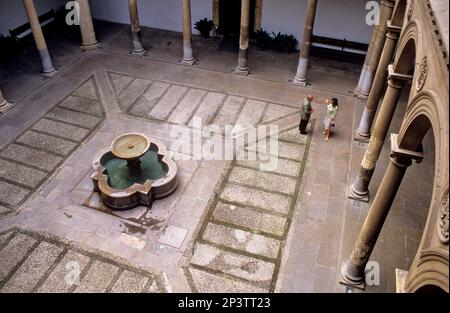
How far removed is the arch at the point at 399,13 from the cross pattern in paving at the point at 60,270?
25.8ft

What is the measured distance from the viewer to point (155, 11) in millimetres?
17203

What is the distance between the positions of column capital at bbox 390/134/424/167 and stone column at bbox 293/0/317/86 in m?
7.69

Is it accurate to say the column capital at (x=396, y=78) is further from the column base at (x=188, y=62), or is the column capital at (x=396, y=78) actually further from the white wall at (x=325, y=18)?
the column base at (x=188, y=62)

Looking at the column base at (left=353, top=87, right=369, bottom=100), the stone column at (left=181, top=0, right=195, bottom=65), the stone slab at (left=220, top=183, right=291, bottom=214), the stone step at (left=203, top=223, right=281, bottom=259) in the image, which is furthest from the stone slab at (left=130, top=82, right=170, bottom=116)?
the column base at (left=353, top=87, right=369, bottom=100)

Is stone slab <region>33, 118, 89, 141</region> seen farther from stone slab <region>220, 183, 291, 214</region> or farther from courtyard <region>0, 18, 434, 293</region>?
stone slab <region>220, 183, 291, 214</region>

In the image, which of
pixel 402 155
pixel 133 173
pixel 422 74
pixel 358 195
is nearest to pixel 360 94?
pixel 358 195

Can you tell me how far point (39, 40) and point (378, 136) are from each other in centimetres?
1143

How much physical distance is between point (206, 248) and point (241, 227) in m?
1.00

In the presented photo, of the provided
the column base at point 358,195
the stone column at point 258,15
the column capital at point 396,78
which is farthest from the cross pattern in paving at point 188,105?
the column capital at point 396,78

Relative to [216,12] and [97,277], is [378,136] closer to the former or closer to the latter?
[97,277]

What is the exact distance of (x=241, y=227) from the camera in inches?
359

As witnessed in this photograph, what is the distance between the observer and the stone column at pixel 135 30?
14.5m

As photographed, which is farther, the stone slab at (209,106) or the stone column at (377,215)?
the stone slab at (209,106)

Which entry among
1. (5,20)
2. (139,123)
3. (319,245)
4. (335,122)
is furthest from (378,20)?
(5,20)
